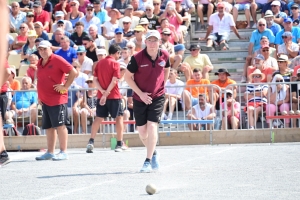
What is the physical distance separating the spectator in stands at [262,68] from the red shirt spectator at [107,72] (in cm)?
441

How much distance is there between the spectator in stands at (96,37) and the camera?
817 inches

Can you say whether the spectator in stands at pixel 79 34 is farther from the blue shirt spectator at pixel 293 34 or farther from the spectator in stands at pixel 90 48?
the blue shirt spectator at pixel 293 34

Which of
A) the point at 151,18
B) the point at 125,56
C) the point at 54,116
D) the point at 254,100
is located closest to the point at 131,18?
the point at 151,18

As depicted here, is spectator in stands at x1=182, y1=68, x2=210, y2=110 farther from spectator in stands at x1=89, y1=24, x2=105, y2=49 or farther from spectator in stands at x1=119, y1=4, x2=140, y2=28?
spectator in stands at x1=119, y1=4, x2=140, y2=28

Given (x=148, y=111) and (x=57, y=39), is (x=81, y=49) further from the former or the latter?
(x=148, y=111)

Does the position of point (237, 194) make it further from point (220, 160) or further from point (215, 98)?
point (215, 98)

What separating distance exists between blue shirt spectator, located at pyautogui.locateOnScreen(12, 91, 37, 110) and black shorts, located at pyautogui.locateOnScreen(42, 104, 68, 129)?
4524mm

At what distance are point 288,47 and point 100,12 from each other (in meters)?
6.30

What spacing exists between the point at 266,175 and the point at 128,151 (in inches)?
241

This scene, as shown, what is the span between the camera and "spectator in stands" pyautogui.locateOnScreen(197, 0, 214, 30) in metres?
22.0

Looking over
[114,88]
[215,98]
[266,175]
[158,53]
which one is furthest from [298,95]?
[266,175]

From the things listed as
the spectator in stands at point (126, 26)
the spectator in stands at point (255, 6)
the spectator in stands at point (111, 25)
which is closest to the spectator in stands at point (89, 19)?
the spectator in stands at point (111, 25)

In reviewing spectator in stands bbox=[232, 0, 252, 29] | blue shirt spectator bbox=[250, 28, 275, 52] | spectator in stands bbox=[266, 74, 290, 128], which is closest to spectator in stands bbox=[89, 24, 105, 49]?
spectator in stands bbox=[232, 0, 252, 29]

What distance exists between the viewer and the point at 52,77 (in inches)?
503
